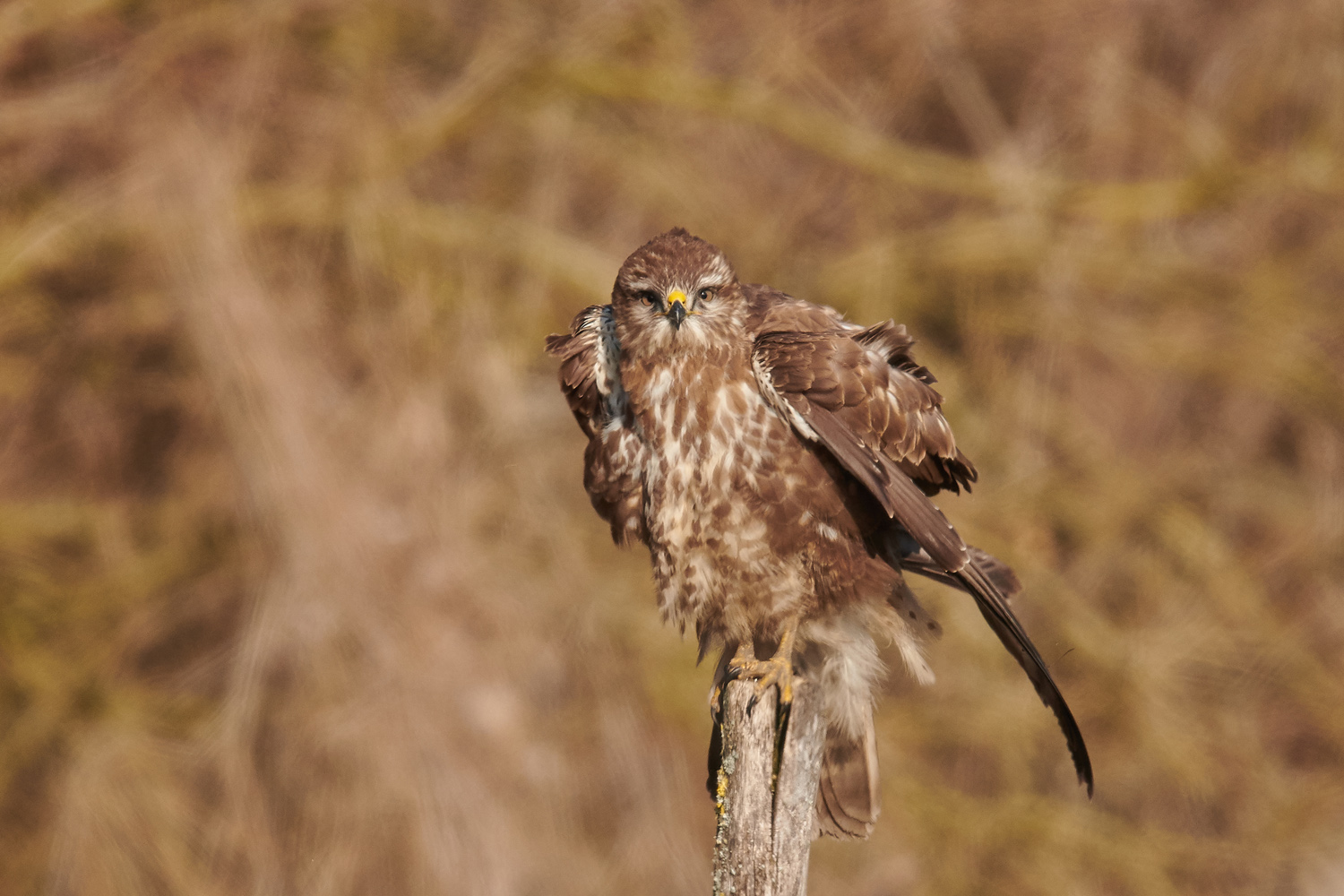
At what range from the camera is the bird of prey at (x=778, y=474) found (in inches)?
112

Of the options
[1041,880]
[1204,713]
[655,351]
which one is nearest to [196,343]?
[655,351]

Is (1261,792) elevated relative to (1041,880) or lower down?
elevated

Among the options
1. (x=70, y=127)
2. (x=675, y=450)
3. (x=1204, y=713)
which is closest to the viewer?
(x=675, y=450)

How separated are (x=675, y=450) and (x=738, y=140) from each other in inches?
165

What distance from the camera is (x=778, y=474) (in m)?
2.92

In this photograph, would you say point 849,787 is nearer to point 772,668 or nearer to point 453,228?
point 772,668

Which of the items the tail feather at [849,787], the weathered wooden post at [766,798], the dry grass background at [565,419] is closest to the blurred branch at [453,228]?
the dry grass background at [565,419]

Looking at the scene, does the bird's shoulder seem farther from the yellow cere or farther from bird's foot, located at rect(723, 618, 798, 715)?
bird's foot, located at rect(723, 618, 798, 715)

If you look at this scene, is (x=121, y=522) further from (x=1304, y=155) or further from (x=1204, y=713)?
(x=1304, y=155)

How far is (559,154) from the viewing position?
20.4ft

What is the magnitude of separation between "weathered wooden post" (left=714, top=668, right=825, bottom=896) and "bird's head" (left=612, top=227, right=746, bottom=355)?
32.6 inches

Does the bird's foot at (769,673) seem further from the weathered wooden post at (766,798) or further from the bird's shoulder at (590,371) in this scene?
the bird's shoulder at (590,371)

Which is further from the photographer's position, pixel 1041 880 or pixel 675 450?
pixel 1041 880

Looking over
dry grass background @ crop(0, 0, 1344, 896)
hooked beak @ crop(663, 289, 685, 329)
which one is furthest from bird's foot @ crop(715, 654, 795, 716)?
dry grass background @ crop(0, 0, 1344, 896)
